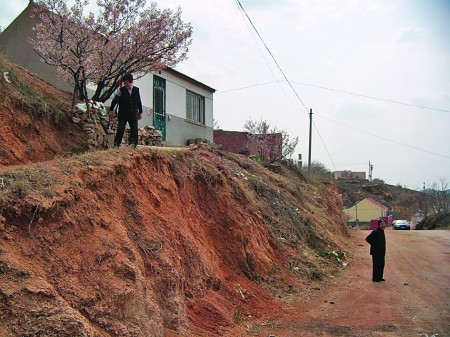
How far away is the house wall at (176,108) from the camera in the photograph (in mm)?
18984

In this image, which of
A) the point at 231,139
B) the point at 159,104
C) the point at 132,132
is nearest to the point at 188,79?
the point at 159,104

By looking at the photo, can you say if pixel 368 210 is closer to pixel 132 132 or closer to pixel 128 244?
pixel 132 132

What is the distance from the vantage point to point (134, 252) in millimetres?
6418

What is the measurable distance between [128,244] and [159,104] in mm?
14275

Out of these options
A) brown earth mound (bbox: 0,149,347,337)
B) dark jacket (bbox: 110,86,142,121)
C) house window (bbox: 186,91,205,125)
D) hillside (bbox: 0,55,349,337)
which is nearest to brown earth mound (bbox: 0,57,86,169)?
hillside (bbox: 0,55,349,337)

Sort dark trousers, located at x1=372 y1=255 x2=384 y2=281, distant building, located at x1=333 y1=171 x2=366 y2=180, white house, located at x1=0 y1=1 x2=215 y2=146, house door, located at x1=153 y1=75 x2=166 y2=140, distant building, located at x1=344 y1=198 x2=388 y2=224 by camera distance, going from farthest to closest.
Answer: distant building, located at x1=333 y1=171 x2=366 y2=180
distant building, located at x1=344 y1=198 x2=388 y2=224
house door, located at x1=153 y1=75 x2=166 y2=140
white house, located at x1=0 y1=1 x2=215 y2=146
dark trousers, located at x1=372 y1=255 x2=384 y2=281

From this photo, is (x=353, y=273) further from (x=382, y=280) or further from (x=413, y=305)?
(x=413, y=305)

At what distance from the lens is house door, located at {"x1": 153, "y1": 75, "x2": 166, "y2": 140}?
19672mm

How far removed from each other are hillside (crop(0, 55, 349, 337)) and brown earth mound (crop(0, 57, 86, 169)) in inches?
1.2

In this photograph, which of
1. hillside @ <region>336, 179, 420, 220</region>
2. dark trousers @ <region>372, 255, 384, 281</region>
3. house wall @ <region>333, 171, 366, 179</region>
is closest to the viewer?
dark trousers @ <region>372, 255, 384, 281</region>

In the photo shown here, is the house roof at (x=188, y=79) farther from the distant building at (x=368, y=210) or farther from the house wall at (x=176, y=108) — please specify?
the distant building at (x=368, y=210)

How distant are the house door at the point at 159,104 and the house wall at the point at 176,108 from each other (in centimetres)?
23

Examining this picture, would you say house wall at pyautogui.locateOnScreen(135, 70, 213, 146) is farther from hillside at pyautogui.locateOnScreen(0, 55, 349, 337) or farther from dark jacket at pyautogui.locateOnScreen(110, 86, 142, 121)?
dark jacket at pyautogui.locateOnScreen(110, 86, 142, 121)

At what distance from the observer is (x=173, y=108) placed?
69.4ft
